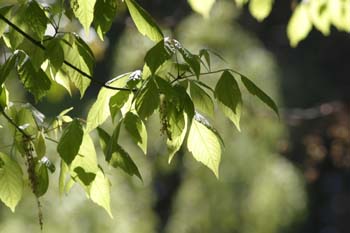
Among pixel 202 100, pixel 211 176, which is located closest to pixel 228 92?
pixel 202 100

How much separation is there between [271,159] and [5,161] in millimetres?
2612

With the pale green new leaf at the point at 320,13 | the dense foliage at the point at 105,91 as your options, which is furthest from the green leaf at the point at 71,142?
the pale green new leaf at the point at 320,13

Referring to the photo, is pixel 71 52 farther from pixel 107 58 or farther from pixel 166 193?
pixel 107 58

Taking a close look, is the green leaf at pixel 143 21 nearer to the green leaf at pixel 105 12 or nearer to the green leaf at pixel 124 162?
the green leaf at pixel 105 12

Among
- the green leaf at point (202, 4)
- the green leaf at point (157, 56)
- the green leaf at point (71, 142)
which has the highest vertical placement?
the green leaf at point (157, 56)

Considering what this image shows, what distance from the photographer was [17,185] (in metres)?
0.81

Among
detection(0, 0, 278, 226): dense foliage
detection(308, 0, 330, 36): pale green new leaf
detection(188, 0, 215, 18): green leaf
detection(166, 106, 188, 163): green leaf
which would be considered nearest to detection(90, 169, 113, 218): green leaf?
detection(0, 0, 278, 226): dense foliage

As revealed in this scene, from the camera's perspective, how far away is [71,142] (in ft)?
2.44

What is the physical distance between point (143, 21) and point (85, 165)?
161 mm

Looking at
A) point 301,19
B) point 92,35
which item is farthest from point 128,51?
point 301,19

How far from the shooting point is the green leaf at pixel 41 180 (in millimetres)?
788

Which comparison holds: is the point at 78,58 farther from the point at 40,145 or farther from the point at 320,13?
the point at 320,13

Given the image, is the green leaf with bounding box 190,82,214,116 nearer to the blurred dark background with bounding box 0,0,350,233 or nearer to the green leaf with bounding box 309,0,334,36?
the green leaf with bounding box 309,0,334,36

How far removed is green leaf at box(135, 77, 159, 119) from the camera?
0.69 metres
